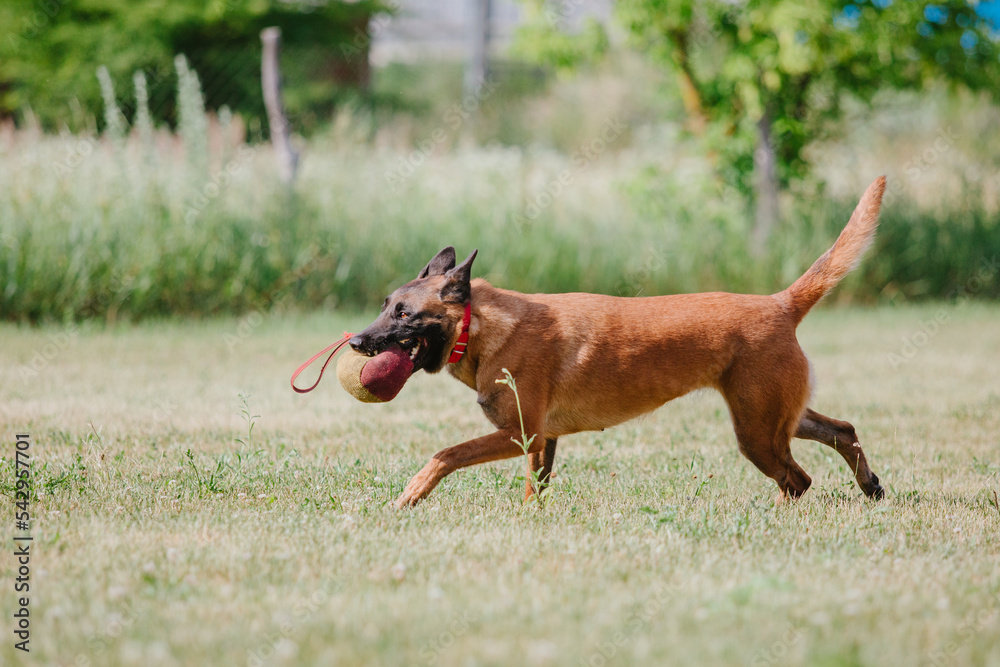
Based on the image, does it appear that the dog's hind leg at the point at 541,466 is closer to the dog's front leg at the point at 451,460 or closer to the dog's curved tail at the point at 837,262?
the dog's front leg at the point at 451,460

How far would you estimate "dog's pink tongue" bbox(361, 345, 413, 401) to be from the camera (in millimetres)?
3768

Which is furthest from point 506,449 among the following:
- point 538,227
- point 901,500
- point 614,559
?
point 538,227

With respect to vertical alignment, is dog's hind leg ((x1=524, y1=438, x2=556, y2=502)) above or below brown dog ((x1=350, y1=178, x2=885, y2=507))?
below

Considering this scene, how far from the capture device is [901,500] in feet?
13.5

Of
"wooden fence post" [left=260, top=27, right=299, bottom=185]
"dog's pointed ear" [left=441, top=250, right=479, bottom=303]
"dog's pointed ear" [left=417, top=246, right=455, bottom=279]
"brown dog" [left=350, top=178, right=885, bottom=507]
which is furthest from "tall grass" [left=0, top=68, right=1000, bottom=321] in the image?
"dog's pointed ear" [left=441, top=250, right=479, bottom=303]

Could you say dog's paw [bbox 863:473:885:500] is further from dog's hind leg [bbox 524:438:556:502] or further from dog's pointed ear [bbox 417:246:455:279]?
dog's pointed ear [bbox 417:246:455:279]

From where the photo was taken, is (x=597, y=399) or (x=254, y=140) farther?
(x=254, y=140)

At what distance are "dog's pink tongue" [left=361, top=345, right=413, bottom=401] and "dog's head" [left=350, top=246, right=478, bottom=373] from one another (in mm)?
30

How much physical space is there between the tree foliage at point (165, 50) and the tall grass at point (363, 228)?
5930 millimetres

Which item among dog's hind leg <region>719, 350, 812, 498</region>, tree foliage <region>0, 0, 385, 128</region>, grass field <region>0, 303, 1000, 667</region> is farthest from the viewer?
tree foliage <region>0, 0, 385, 128</region>

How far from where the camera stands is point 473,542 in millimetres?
3301

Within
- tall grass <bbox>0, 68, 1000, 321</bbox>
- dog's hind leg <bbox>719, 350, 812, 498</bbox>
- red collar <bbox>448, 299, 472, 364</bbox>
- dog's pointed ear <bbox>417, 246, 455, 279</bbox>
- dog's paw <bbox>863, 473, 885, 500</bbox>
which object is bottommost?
tall grass <bbox>0, 68, 1000, 321</bbox>

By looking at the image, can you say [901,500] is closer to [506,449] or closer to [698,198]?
[506,449]

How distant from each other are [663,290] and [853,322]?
217 cm
